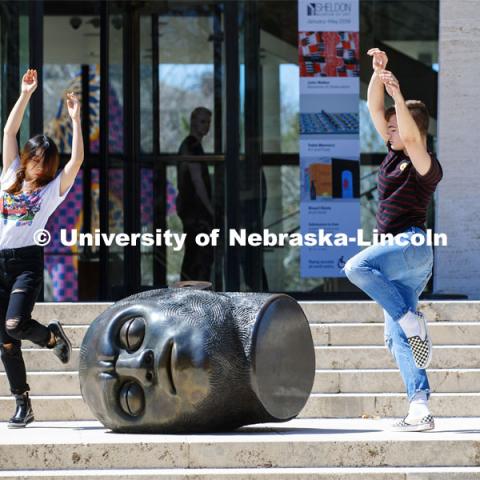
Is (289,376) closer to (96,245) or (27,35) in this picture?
(27,35)

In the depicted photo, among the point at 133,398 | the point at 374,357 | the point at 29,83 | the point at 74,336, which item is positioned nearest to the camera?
the point at 133,398

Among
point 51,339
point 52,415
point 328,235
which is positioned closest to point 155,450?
point 51,339

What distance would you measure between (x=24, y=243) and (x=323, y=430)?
1.98 meters

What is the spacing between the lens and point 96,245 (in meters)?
14.2

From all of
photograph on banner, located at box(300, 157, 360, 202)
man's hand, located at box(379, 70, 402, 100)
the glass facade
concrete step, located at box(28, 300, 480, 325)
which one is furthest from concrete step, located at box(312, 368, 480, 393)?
photograph on banner, located at box(300, 157, 360, 202)

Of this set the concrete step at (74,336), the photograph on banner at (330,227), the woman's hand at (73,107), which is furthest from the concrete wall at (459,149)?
the woman's hand at (73,107)

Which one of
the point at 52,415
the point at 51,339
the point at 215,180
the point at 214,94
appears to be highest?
the point at 214,94

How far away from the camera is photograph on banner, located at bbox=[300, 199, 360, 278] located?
12.9 meters

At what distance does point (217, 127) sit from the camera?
1320 centimetres

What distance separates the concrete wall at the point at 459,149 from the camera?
12555 mm

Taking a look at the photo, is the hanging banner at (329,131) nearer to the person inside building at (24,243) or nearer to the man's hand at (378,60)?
the person inside building at (24,243)

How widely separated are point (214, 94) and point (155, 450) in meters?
7.19

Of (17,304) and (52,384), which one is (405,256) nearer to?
(17,304)

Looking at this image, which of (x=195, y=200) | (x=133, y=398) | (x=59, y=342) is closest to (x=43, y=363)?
(x=59, y=342)
